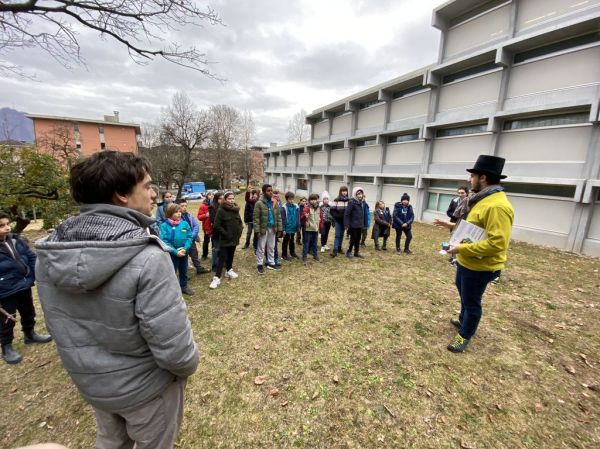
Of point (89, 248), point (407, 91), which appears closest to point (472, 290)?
point (89, 248)

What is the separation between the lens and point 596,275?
701 centimetres

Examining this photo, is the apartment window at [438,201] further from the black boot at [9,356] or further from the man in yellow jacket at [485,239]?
the black boot at [9,356]

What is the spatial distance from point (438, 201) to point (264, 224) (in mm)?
13834

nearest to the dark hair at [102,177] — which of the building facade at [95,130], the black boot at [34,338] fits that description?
the black boot at [34,338]

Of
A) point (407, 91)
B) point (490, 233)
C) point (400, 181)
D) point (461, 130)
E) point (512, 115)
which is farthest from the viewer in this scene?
point (400, 181)

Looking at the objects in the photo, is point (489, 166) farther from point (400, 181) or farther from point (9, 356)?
point (400, 181)

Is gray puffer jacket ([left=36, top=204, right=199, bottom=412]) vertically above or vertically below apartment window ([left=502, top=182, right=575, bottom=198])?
below

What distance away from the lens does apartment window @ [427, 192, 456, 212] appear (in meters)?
15.3

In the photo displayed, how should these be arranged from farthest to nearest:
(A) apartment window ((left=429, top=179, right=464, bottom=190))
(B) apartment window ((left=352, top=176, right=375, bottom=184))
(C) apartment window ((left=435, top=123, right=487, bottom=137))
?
(B) apartment window ((left=352, top=176, right=375, bottom=184))
(A) apartment window ((left=429, top=179, right=464, bottom=190))
(C) apartment window ((left=435, top=123, right=487, bottom=137))

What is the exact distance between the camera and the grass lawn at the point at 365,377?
2373 millimetres

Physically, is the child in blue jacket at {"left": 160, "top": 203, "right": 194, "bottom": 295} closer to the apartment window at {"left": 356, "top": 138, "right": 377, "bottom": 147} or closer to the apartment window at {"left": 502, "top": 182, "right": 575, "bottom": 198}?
the apartment window at {"left": 502, "top": 182, "right": 575, "bottom": 198}

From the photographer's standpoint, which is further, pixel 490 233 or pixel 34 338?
pixel 34 338

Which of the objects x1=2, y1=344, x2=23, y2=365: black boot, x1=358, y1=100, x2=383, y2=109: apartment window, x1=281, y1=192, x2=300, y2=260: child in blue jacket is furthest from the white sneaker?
x1=358, y1=100, x2=383, y2=109: apartment window

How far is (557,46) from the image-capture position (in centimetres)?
1043
